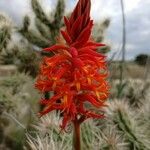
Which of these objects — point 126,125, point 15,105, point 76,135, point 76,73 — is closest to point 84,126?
point 126,125

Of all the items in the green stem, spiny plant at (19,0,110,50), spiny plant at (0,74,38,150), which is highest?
spiny plant at (19,0,110,50)

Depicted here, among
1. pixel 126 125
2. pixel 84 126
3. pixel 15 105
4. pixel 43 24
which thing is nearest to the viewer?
A: pixel 84 126

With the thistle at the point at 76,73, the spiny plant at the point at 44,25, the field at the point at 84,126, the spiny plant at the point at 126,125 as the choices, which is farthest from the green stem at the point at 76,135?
the spiny plant at the point at 44,25

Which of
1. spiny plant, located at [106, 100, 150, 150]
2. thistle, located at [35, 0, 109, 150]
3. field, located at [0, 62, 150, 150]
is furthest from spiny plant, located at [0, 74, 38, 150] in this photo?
thistle, located at [35, 0, 109, 150]

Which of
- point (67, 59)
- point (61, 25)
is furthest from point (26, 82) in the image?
point (67, 59)

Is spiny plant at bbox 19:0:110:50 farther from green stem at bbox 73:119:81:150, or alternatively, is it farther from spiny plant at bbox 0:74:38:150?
green stem at bbox 73:119:81:150

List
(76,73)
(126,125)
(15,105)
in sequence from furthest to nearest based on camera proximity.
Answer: (15,105)
(126,125)
(76,73)

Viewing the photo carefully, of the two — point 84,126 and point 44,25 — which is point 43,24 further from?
point 84,126

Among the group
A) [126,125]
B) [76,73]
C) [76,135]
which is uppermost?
Answer: [76,73]

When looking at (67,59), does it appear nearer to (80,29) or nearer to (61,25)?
(80,29)
